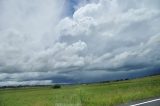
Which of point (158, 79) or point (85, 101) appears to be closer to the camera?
point (85, 101)

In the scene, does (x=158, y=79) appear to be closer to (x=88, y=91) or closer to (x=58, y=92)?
(x=88, y=91)

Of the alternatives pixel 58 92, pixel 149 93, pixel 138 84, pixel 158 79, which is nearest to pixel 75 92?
pixel 58 92

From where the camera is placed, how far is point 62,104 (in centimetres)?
1330

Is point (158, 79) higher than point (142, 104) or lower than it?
higher

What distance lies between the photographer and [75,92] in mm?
15859

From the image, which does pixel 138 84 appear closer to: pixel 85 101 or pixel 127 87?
pixel 127 87

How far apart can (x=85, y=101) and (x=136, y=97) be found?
2810mm

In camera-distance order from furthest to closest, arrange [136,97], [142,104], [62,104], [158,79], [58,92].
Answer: [158,79], [58,92], [136,97], [62,104], [142,104]

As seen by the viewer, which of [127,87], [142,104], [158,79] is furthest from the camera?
[158,79]

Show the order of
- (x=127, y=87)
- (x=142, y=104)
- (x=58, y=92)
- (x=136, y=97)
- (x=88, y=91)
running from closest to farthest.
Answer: (x=142, y=104) < (x=136, y=97) < (x=58, y=92) < (x=88, y=91) < (x=127, y=87)

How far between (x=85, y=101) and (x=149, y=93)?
14.5 ft

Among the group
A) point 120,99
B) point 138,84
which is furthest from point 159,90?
point 120,99

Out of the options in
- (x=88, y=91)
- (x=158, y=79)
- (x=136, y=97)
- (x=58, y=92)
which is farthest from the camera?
(x=158, y=79)

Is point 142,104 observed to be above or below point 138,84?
below
